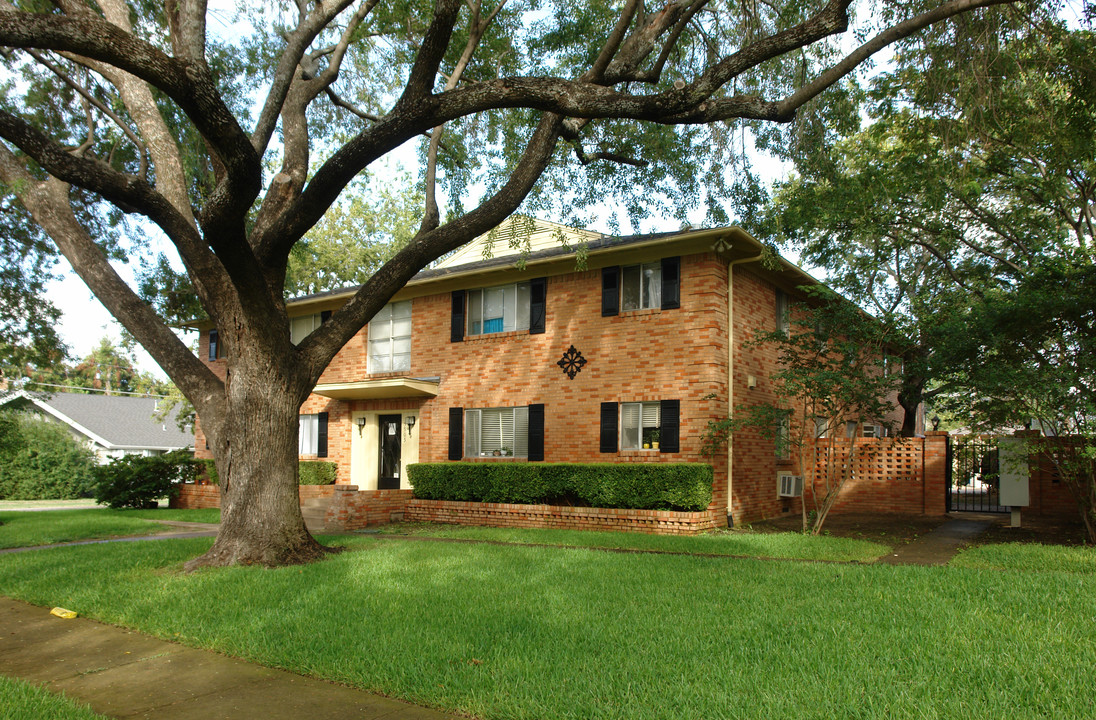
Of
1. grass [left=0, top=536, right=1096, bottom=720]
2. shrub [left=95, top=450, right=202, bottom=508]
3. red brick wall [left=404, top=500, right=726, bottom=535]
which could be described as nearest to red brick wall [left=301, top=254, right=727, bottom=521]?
red brick wall [left=404, top=500, right=726, bottom=535]

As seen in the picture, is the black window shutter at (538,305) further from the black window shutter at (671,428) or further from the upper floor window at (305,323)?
the upper floor window at (305,323)

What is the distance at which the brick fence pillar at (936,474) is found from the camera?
16.5 meters

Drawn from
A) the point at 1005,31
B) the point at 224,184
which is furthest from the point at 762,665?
the point at 1005,31

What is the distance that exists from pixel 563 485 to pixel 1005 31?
10.2m

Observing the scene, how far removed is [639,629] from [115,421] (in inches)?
1655

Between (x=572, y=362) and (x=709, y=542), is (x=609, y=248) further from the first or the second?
(x=709, y=542)

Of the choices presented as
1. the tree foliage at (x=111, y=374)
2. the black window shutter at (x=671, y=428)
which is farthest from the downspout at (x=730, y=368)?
the tree foliage at (x=111, y=374)

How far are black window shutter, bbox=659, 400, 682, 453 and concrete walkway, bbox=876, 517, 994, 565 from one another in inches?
173

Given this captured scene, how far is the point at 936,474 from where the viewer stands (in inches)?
655

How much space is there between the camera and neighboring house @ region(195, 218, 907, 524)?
1475 centimetres

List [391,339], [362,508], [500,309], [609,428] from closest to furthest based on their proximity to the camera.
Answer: [609,428] < [362,508] < [500,309] < [391,339]

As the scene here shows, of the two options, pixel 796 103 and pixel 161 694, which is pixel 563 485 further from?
pixel 161 694

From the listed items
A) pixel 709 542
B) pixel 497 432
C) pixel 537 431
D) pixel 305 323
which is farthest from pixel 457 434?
pixel 709 542

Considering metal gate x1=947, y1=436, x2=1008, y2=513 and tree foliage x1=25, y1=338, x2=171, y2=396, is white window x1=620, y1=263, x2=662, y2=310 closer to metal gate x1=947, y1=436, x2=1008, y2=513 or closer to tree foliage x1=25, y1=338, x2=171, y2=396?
metal gate x1=947, y1=436, x2=1008, y2=513
